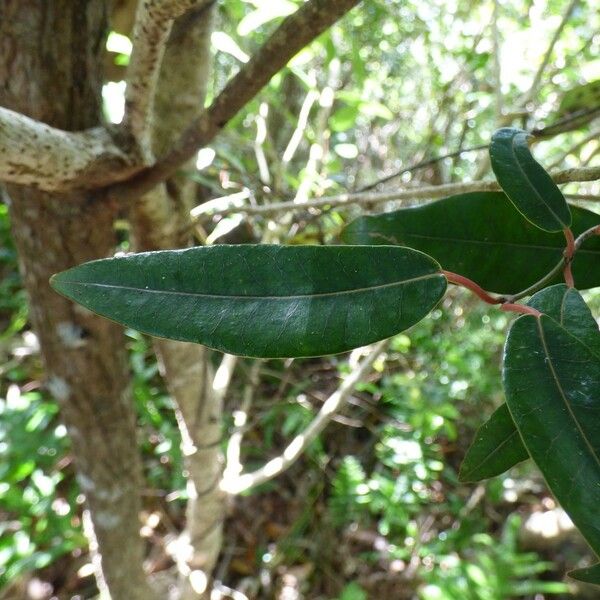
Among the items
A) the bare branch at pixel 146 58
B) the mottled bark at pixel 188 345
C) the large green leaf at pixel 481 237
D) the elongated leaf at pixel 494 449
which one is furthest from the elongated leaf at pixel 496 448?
the mottled bark at pixel 188 345

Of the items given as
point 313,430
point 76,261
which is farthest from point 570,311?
point 313,430

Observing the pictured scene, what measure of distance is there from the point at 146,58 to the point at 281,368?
3.95 feet

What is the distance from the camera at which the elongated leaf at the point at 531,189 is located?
33cm

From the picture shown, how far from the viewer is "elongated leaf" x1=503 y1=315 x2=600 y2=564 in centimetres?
23

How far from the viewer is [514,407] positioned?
0.25 m

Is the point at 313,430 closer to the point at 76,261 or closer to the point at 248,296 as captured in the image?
the point at 76,261

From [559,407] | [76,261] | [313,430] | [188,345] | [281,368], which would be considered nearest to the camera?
[559,407]

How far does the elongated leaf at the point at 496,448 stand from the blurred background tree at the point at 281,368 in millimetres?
246

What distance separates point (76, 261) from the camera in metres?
0.59

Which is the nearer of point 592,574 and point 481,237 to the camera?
point 592,574

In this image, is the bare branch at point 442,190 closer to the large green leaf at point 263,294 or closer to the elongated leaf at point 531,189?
the elongated leaf at point 531,189

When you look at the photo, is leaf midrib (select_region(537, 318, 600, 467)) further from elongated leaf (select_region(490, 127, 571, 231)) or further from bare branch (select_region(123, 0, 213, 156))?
bare branch (select_region(123, 0, 213, 156))

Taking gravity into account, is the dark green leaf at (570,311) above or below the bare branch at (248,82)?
below

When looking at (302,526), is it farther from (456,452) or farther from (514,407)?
(514,407)
